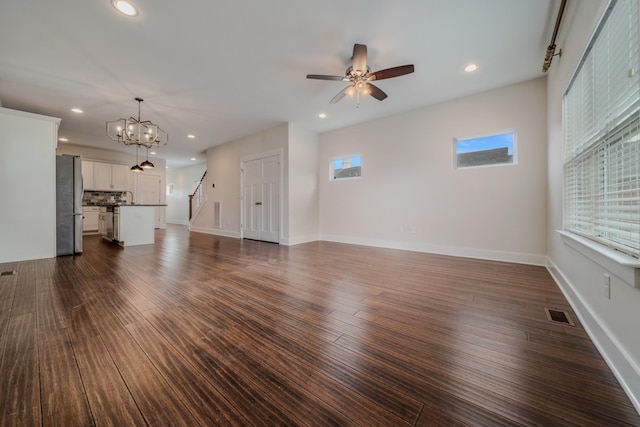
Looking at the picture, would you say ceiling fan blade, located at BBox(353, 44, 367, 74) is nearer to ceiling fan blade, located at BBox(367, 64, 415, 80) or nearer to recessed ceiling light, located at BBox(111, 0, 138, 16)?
ceiling fan blade, located at BBox(367, 64, 415, 80)

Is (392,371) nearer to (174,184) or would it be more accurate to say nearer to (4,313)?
(4,313)

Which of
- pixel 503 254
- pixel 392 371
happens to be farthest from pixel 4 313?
pixel 503 254

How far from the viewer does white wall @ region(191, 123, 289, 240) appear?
5.73m

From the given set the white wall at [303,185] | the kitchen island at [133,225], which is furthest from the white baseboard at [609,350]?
the kitchen island at [133,225]

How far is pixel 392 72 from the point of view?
9.37ft

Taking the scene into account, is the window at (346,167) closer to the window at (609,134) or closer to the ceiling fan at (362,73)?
the ceiling fan at (362,73)

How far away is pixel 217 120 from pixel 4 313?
4.54 meters

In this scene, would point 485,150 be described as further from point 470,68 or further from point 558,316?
point 558,316

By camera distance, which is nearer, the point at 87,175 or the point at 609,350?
the point at 609,350

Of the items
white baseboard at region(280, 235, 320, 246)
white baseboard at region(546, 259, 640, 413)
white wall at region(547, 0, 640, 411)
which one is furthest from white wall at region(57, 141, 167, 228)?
white baseboard at region(546, 259, 640, 413)

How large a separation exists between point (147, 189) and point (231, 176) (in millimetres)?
4232

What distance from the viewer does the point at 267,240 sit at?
6160 mm

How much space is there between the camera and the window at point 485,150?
12.9ft

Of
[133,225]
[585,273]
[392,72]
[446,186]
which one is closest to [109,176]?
[133,225]
